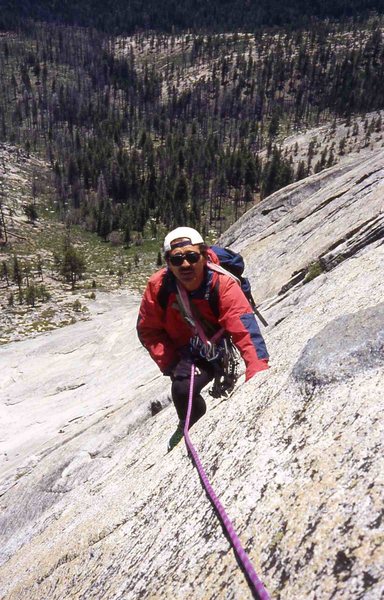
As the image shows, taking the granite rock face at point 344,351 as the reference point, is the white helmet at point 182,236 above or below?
above

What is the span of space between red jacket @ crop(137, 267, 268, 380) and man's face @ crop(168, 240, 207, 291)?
16cm

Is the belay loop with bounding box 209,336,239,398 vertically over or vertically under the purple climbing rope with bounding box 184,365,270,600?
under

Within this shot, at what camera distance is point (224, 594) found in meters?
2.94

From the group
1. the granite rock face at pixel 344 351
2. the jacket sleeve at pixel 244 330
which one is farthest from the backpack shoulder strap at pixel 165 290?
the granite rock face at pixel 344 351

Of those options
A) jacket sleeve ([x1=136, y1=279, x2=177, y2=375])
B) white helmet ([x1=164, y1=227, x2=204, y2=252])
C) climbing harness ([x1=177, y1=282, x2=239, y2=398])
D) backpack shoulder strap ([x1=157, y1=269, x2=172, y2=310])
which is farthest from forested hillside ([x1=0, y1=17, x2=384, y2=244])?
white helmet ([x1=164, y1=227, x2=204, y2=252])

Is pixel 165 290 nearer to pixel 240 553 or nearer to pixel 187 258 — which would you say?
pixel 187 258

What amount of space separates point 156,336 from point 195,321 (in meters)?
0.90

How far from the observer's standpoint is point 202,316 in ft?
18.4

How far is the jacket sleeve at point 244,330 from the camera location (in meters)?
5.11

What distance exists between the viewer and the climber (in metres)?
5.17

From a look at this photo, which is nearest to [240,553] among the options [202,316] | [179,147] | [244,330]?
[244,330]

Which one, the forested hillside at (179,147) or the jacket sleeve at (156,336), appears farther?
the forested hillside at (179,147)

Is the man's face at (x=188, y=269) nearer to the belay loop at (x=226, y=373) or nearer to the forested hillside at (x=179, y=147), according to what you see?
the belay loop at (x=226, y=373)

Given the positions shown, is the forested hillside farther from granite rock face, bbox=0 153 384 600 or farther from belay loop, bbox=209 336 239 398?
belay loop, bbox=209 336 239 398
